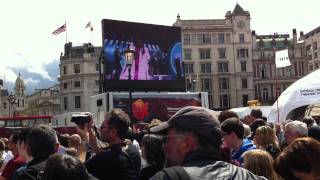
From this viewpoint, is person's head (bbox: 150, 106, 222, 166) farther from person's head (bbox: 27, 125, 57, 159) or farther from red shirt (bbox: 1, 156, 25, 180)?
red shirt (bbox: 1, 156, 25, 180)

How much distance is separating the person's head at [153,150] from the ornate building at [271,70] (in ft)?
274

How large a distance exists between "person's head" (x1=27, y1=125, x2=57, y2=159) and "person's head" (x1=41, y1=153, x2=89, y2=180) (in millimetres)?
1106

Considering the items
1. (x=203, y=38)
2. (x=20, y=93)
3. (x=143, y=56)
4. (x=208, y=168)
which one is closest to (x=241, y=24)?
(x=203, y=38)

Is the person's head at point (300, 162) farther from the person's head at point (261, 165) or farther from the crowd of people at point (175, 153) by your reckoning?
the person's head at point (261, 165)

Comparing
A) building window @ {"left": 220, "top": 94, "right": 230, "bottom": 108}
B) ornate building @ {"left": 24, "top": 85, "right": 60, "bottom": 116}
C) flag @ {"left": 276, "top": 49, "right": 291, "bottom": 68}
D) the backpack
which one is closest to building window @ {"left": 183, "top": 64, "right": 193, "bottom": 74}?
building window @ {"left": 220, "top": 94, "right": 230, "bottom": 108}

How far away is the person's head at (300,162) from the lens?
3.65 meters

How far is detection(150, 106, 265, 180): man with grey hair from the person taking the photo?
3051 mm

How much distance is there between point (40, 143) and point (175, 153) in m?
1.87

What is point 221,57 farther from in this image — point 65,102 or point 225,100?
point 65,102

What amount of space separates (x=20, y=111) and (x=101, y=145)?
512 feet

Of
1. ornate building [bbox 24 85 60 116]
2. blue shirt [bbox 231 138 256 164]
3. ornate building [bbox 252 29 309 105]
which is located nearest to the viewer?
blue shirt [bbox 231 138 256 164]

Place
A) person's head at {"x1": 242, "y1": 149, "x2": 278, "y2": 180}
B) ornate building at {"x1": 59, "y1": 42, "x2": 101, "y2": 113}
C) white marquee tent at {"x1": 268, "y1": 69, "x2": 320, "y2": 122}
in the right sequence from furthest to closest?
ornate building at {"x1": 59, "y1": 42, "x2": 101, "y2": 113} → white marquee tent at {"x1": 268, "y1": 69, "x2": 320, "y2": 122} → person's head at {"x1": 242, "y1": 149, "x2": 278, "y2": 180}

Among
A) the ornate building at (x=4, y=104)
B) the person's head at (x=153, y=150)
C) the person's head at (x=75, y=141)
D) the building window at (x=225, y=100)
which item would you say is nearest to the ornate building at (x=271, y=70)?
the building window at (x=225, y=100)

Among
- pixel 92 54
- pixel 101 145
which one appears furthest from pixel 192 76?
pixel 101 145
